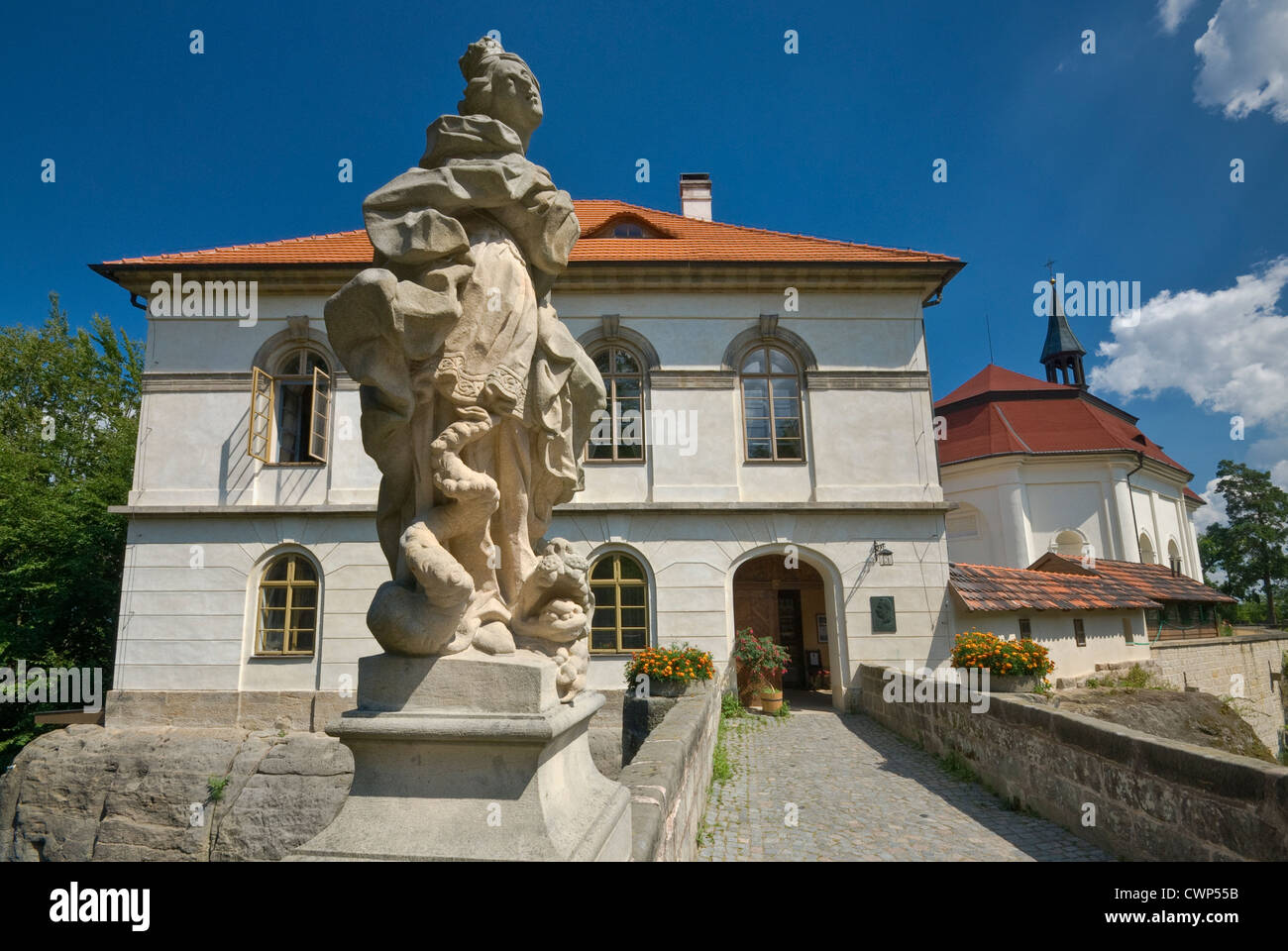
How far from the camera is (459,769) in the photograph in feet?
6.90

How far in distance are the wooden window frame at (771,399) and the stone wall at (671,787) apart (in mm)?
6451

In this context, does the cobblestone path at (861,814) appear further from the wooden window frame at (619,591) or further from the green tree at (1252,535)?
the green tree at (1252,535)

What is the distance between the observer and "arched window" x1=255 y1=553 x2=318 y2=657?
11.8 metres

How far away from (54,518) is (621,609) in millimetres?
13778

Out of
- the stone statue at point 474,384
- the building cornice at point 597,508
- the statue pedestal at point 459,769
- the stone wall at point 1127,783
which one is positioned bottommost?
the stone wall at point 1127,783

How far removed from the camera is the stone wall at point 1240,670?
1652 cm

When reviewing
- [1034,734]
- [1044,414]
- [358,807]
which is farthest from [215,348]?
[1044,414]

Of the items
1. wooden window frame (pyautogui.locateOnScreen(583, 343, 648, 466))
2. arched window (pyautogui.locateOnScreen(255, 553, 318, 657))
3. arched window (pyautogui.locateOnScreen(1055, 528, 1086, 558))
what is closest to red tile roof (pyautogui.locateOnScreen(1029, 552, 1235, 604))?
arched window (pyautogui.locateOnScreen(1055, 528, 1086, 558))

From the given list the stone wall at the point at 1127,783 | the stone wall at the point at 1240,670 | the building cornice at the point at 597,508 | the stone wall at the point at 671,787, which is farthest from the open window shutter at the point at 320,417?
the stone wall at the point at 1240,670

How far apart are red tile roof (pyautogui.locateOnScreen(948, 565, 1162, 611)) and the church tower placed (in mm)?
21851

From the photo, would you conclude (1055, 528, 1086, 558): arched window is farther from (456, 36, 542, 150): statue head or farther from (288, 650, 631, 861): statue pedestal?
(288, 650, 631, 861): statue pedestal

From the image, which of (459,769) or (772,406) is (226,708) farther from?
(459,769)

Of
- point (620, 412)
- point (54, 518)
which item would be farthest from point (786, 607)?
point (54, 518)
